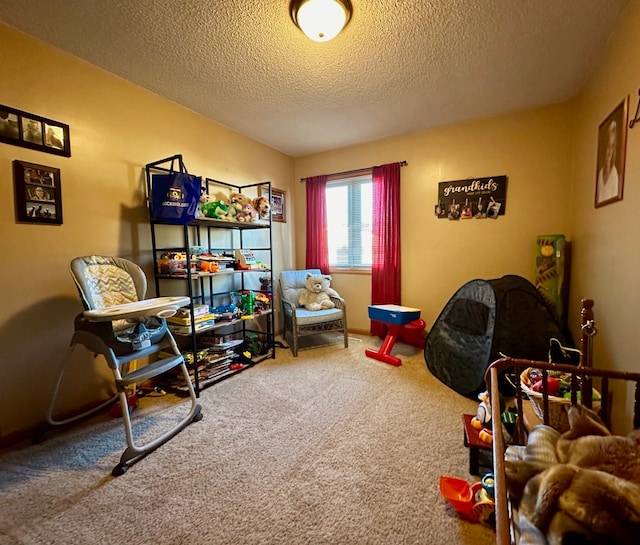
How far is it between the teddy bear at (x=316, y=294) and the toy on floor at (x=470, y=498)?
2118 mm

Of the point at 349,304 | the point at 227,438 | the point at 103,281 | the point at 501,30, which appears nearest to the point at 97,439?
the point at 227,438

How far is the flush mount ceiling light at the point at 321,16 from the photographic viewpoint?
146cm

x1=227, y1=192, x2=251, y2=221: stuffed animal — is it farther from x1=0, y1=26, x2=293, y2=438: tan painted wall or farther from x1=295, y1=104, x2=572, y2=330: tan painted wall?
x1=295, y1=104, x2=572, y2=330: tan painted wall

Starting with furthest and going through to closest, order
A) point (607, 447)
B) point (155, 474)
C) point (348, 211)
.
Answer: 1. point (348, 211)
2. point (155, 474)
3. point (607, 447)

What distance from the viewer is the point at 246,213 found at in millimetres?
2721

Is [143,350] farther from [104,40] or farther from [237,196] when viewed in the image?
[104,40]

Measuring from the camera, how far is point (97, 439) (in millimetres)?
1727

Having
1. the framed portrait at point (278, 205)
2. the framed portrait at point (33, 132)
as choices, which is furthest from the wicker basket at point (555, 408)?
the framed portrait at point (278, 205)

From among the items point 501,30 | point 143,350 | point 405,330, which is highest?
point 501,30

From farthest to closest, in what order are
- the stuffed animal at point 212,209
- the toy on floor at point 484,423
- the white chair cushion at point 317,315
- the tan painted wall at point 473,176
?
1. the white chair cushion at point 317,315
2. the tan painted wall at point 473,176
3. the stuffed animal at point 212,209
4. the toy on floor at point 484,423

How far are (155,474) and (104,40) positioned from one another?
2.57 metres

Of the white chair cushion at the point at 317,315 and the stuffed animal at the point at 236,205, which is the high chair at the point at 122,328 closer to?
the stuffed animal at the point at 236,205

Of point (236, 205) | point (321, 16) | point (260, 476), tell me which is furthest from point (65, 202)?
point (260, 476)

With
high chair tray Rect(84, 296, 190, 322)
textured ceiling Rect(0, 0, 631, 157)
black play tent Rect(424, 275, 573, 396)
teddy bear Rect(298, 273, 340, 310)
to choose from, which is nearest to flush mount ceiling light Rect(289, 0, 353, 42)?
textured ceiling Rect(0, 0, 631, 157)
